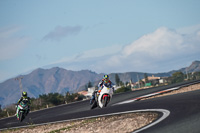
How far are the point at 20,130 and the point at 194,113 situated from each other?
10.1 m

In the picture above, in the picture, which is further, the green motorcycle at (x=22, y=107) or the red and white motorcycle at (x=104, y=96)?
the green motorcycle at (x=22, y=107)

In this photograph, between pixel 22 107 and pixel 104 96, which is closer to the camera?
pixel 104 96

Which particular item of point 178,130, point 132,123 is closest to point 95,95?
point 132,123

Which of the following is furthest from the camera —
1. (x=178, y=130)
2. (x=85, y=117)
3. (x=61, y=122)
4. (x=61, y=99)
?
(x=61, y=99)

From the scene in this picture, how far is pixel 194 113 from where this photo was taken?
779 cm

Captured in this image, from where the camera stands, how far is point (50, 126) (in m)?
14.1

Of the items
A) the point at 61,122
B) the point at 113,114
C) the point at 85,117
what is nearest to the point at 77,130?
the point at 113,114

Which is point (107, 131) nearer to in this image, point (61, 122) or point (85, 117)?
point (85, 117)

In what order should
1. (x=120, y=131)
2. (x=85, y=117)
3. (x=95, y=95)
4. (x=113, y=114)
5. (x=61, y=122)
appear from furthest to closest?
(x=95, y=95)
(x=61, y=122)
(x=85, y=117)
(x=113, y=114)
(x=120, y=131)

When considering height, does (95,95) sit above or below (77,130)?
above

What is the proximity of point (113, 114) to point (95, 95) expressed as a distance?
17.2ft

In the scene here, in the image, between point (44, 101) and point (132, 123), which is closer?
point (132, 123)

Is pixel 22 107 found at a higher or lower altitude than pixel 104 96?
lower

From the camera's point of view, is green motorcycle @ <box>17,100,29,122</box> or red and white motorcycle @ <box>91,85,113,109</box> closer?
red and white motorcycle @ <box>91,85,113,109</box>
